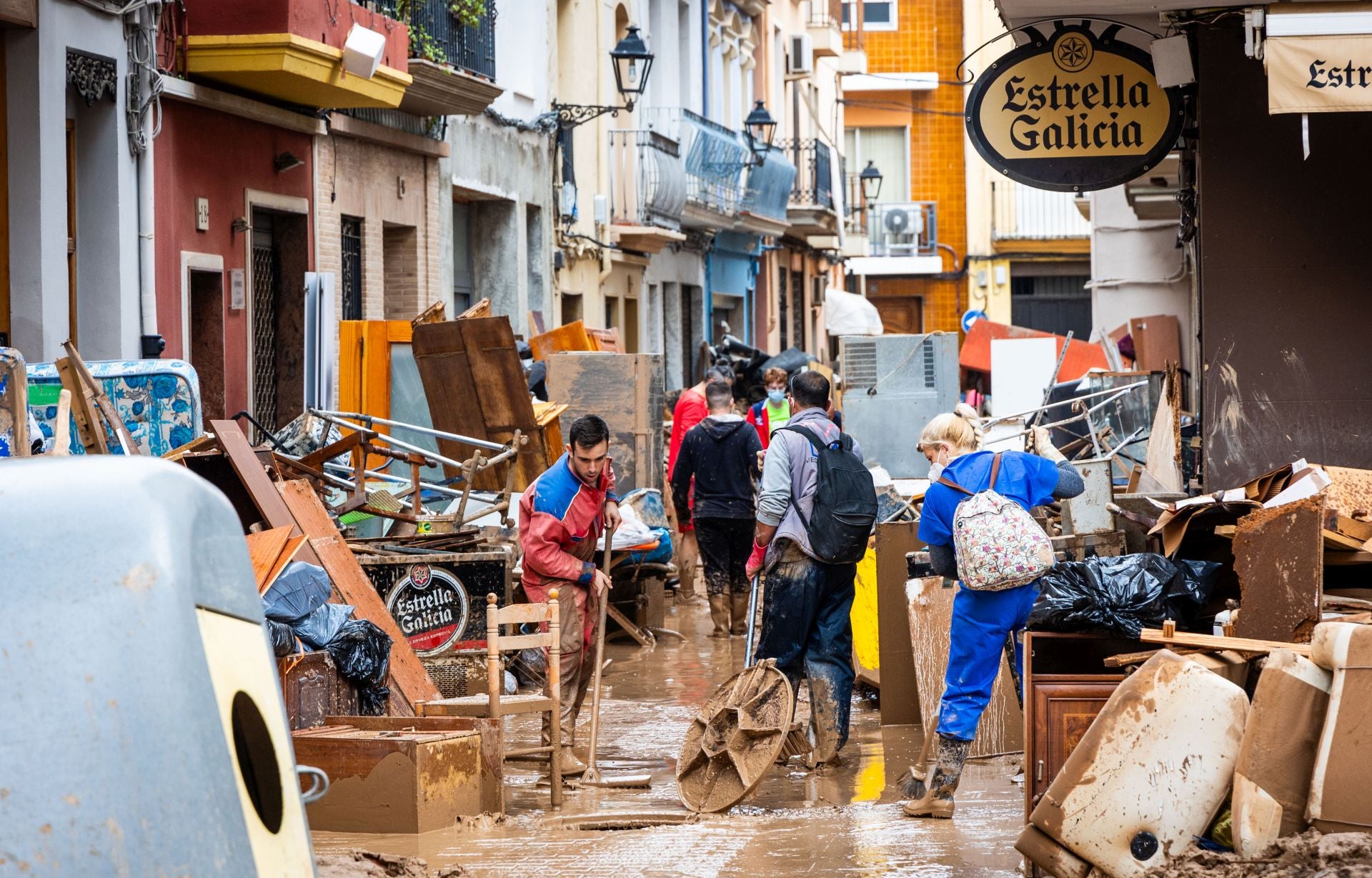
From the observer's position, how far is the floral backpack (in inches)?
270

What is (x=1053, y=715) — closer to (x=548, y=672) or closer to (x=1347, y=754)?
(x=1347, y=754)

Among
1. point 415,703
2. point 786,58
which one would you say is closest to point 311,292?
point 415,703

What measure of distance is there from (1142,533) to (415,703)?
11.3 ft

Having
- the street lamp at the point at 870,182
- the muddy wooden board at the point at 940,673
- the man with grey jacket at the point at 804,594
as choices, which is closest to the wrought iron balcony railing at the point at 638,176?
the street lamp at the point at 870,182

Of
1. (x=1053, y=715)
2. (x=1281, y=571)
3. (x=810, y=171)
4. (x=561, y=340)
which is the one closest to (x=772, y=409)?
(x=561, y=340)

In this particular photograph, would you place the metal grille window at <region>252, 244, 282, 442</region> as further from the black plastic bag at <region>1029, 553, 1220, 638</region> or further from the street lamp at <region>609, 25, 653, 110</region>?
the black plastic bag at <region>1029, 553, 1220, 638</region>

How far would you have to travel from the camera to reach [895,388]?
64.5ft

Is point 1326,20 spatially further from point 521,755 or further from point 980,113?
point 521,755

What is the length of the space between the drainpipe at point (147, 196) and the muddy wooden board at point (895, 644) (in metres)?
5.34

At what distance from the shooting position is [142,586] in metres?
2.94

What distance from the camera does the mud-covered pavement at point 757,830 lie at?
6.38 m

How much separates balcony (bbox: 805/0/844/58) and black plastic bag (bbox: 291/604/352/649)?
99.6 feet

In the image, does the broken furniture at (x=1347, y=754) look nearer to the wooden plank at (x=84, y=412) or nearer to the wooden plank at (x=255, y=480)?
the wooden plank at (x=255, y=480)

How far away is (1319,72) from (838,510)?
2750 mm
